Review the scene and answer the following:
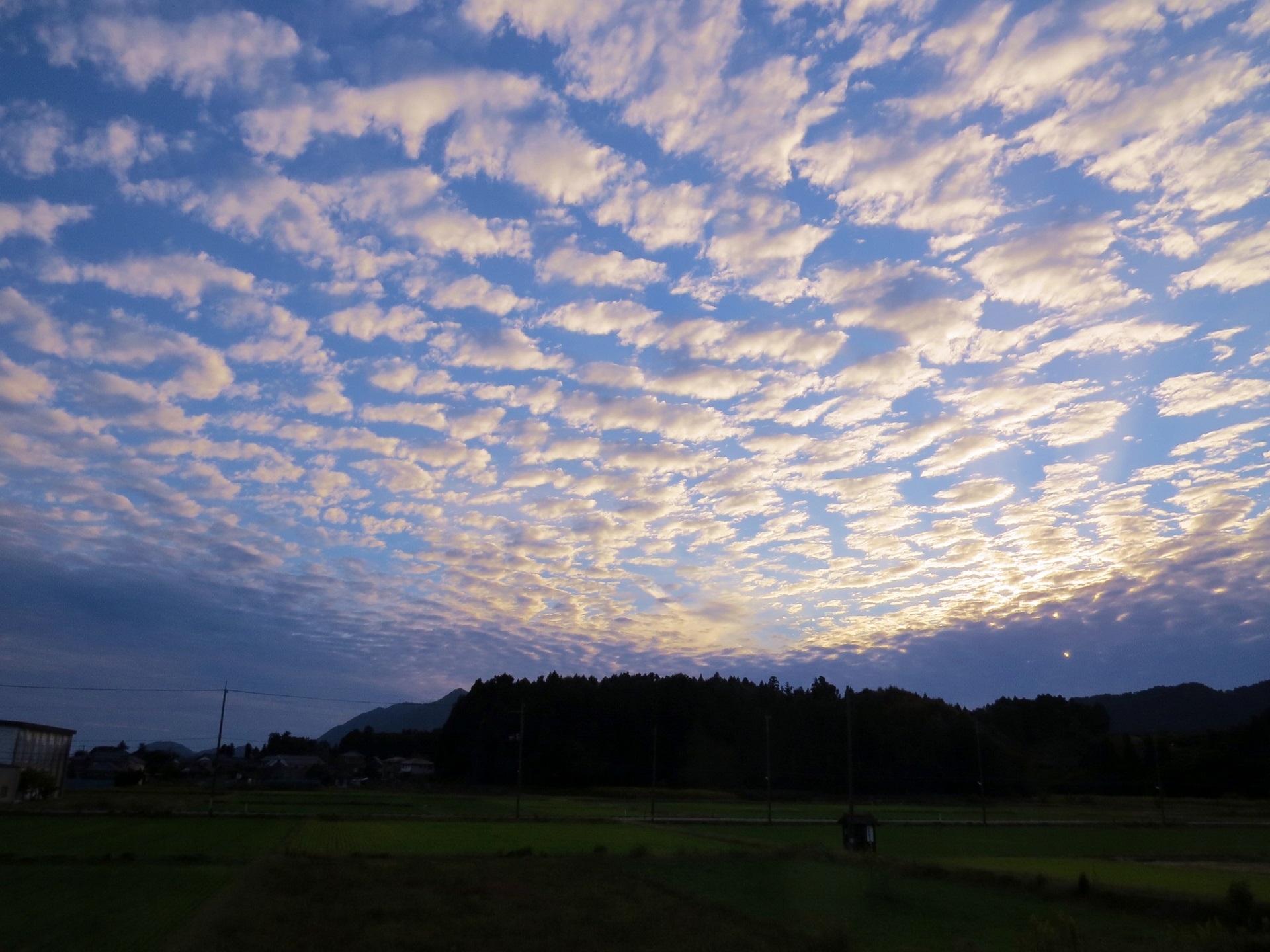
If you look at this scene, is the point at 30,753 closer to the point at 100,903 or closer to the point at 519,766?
the point at 519,766

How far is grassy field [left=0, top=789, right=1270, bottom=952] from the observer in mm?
15695

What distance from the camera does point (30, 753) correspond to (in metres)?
66.2

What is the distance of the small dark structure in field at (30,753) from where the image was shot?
56062 millimetres

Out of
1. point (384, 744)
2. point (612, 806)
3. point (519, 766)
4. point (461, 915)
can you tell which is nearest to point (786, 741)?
point (612, 806)

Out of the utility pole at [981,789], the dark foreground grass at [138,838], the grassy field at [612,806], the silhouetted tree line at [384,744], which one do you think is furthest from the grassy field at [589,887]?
the silhouetted tree line at [384,744]

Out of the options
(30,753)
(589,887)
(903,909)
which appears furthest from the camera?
(30,753)

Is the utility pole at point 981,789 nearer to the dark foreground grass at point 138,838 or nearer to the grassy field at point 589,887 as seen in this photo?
the grassy field at point 589,887

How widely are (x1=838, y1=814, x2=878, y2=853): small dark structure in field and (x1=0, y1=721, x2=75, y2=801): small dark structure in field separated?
5111 centimetres

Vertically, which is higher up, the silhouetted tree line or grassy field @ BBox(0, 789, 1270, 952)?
the silhouetted tree line

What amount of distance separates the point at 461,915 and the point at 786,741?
101 meters

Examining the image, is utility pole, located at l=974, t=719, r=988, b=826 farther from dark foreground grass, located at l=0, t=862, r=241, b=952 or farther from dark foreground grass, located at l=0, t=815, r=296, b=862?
dark foreground grass, located at l=0, t=862, r=241, b=952

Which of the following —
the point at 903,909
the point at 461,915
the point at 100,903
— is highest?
the point at 100,903

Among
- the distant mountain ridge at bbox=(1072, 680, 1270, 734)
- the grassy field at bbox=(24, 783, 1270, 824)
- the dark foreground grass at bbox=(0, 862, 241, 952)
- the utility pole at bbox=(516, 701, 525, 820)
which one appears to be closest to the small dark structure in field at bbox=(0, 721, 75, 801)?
the grassy field at bbox=(24, 783, 1270, 824)

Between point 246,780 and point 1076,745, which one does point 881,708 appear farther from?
point 246,780
